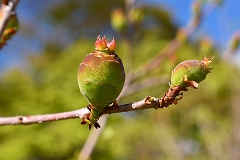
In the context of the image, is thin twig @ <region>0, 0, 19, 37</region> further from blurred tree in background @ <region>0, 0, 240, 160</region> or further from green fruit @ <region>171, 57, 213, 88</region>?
blurred tree in background @ <region>0, 0, 240, 160</region>

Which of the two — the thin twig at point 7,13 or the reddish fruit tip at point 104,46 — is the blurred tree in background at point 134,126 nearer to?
the thin twig at point 7,13

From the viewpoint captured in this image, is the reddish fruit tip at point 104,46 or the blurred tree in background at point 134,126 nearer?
the reddish fruit tip at point 104,46

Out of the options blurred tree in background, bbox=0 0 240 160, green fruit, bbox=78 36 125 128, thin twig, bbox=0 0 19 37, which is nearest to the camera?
green fruit, bbox=78 36 125 128

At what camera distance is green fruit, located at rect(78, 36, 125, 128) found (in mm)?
594

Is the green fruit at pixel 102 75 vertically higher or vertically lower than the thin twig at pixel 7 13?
lower

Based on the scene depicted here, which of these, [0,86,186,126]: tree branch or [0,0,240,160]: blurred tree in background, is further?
[0,0,240,160]: blurred tree in background

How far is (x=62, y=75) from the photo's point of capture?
1143 cm

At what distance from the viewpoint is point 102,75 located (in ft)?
1.98

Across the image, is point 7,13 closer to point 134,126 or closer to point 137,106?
point 137,106

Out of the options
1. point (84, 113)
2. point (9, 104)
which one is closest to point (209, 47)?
point (84, 113)

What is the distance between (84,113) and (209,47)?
5.33 ft

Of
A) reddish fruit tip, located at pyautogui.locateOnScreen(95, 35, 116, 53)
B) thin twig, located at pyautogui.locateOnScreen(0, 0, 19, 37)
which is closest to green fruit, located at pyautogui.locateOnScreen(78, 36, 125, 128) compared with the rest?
reddish fruit tip, located at pyautogui.locateOnScreen(95, 35, 116, 53)

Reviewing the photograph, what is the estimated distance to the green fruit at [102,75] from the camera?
0.59 meters

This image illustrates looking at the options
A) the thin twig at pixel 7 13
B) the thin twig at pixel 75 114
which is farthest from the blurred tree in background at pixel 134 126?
the thin twig at pixel 75 114
